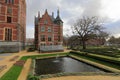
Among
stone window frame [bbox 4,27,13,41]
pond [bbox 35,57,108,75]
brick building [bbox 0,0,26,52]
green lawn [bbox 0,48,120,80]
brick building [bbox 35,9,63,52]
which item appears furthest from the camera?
brick building [bbox 35,9,63,52]

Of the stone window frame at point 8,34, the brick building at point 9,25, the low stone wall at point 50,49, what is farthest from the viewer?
→ the low stone wall at point 50,49

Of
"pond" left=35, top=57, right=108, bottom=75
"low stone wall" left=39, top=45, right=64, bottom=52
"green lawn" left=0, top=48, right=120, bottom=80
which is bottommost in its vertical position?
"pond" left=35, top=57, right=108, bottom=75

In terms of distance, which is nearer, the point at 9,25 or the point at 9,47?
the point at 9,47

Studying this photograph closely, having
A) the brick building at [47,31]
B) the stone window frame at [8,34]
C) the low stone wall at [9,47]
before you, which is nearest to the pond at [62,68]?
the low stone wall at [9,47]

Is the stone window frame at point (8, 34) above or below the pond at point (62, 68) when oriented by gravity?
above

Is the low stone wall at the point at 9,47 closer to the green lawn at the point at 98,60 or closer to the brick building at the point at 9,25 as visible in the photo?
the brick building at the point at 9,25

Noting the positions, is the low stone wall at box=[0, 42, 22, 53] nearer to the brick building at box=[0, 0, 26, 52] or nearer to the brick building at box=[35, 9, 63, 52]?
the brick building at box=[0, 0, 26, 52]

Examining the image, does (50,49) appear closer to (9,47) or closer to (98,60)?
(9,47)

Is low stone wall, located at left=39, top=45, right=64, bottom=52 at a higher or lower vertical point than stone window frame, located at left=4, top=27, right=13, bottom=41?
lower

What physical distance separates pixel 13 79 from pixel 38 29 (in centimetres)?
4089

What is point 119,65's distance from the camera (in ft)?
59.7

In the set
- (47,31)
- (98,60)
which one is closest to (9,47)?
(47,31)

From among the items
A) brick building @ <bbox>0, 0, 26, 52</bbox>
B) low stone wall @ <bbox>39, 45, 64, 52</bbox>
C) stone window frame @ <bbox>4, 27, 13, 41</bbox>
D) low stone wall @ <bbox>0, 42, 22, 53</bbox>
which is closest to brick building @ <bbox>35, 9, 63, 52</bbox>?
low stone wall @ <bbox>39, 45, 64, 52</bbox>

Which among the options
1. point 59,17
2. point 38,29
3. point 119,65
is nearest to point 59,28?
point 59,17
